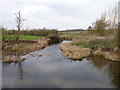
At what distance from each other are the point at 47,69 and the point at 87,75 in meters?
2.92

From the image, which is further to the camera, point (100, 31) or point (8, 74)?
point (100, 31)

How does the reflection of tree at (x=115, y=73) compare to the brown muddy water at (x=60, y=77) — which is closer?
the brown muddy water at (x=60, y=77)

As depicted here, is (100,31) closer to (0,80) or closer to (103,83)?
(103,83)

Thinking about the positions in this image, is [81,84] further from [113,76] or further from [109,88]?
[113,76]

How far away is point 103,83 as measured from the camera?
8.19 m

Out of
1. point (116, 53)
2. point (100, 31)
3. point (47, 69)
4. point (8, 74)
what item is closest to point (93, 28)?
point (100, 31)

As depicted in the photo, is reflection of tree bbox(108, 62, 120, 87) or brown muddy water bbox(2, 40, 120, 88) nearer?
brown muddy water bbox(2, 40, 120, 88)

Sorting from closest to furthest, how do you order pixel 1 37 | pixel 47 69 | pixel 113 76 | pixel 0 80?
1. pixel 0 80
2. pixel 113 76
3. pixel 47 69
4. pixel 1 37

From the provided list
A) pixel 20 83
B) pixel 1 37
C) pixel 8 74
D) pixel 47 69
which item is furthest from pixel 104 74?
pixel 1 37

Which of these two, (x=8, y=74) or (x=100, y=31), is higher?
(x=100, y=31)

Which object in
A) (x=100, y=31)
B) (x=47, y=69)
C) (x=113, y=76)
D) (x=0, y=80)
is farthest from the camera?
(x=100, y=31)

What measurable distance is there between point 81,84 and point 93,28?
71.1ft

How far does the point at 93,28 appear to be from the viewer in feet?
93.7

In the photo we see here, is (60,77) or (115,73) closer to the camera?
(60,77)
